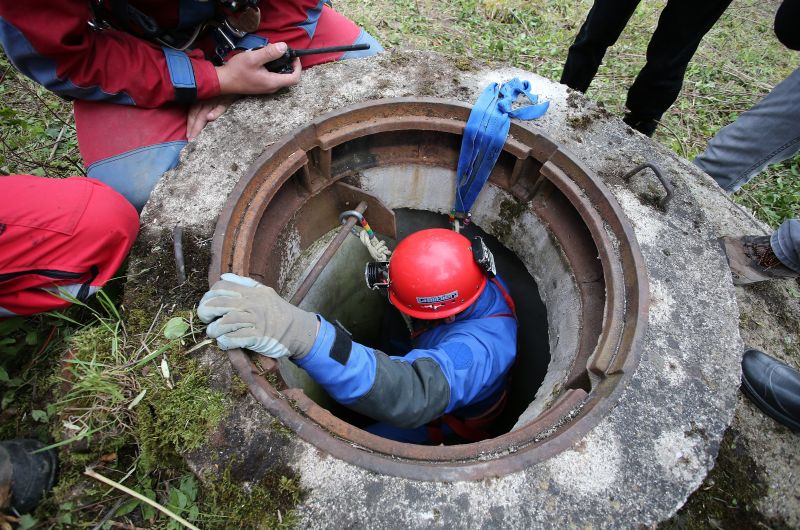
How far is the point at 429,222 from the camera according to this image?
11.1 feet

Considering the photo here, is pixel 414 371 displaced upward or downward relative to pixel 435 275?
downward

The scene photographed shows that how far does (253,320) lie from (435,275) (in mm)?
1050

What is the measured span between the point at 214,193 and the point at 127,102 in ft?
2.81

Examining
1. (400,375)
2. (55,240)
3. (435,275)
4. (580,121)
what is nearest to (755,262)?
(580,121)

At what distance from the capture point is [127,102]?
7.86 feet

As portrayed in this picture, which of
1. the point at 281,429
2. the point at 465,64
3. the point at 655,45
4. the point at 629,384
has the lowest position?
the point at 281,429

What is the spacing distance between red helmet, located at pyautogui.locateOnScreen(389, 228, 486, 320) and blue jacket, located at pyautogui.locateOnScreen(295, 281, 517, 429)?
0.16 meters

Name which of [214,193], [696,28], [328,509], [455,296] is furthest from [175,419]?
[696,28]

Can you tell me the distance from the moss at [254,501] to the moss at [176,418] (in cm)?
18

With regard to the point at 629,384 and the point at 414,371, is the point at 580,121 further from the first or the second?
the point at 414,371

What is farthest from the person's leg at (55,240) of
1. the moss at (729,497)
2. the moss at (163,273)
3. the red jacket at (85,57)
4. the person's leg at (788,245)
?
the person's leg at (788,245)

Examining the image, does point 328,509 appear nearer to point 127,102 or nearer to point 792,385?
point 792,385

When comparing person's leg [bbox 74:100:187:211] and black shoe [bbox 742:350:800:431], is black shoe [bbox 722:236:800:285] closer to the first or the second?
black shoe [bbox 742:350:800:431]

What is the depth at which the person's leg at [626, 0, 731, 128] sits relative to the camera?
2738mm
